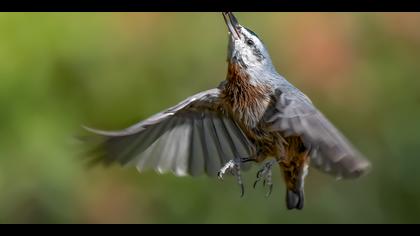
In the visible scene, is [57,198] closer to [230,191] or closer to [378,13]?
[230,191]

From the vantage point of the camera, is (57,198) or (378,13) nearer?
(57,198)

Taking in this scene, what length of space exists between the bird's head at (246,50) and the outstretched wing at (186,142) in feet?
1.20

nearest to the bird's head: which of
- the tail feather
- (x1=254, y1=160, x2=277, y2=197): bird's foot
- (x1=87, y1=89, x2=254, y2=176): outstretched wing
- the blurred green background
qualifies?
(x1=87, y1=89, x2=254, y2=176): outstretched wing

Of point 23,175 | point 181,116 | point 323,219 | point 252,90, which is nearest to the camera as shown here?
point 252,90

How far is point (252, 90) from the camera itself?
4480 millimetres

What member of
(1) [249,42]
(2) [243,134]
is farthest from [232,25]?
(2) [243,134]

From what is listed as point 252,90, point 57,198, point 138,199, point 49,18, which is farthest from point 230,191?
point 252,90

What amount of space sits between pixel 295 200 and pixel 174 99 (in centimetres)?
204

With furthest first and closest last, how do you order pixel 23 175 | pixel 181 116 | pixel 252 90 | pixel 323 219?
pixel 323 219
pixel 23 175
pixel 181 116
pixel 252 90

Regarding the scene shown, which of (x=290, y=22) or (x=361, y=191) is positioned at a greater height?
(x=290, y=22)

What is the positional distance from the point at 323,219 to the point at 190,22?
155 cm

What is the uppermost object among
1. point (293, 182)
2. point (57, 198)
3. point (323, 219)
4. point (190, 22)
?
point (190, 22)

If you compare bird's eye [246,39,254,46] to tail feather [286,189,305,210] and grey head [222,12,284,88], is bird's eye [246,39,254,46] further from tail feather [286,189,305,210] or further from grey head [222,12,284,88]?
tail feather [286,189,305,210]

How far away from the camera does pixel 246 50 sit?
4.45 m
